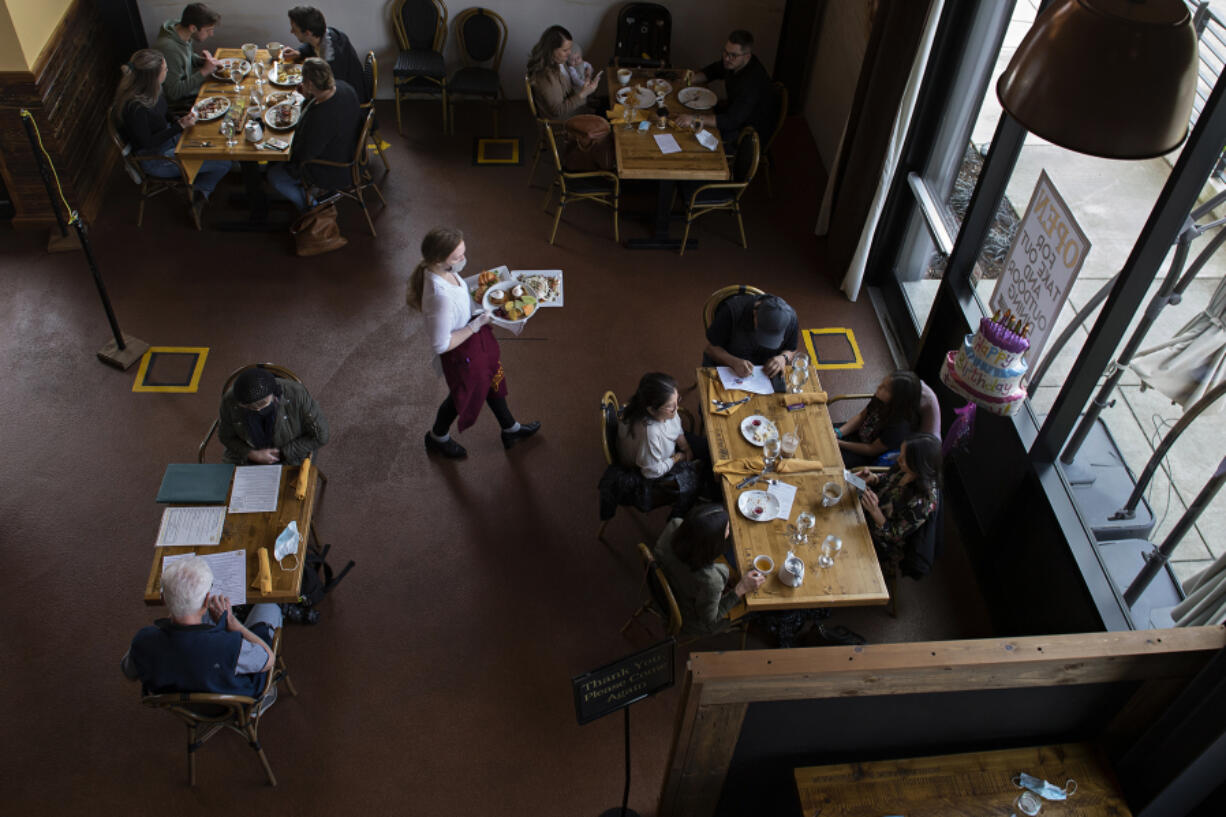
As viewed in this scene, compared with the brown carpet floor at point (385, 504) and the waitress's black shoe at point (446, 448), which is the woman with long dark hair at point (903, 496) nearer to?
the brown carpet floor at point (385, 504)

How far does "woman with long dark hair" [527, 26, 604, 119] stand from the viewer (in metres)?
7.45

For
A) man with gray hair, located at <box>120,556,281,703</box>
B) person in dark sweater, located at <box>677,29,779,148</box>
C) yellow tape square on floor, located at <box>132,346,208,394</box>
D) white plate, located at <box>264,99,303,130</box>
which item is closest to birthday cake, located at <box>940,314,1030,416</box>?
person in dark sweater, located at <box>677,29,779,148</box>

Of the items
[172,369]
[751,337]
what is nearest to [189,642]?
[172,369]

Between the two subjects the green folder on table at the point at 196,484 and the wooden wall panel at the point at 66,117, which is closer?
the green folder on table at the point at 196,484

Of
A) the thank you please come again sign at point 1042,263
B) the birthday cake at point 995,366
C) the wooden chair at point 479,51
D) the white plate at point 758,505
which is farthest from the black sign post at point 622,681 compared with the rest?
the wooden chair at point 479,51

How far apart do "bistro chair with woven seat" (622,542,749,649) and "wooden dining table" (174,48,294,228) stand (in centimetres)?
433

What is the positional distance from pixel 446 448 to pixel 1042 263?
368 centimetres

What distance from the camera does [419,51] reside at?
8516 mm

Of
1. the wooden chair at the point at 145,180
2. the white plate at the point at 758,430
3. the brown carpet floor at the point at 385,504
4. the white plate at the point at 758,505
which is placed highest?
the white plate at the point at 758,430

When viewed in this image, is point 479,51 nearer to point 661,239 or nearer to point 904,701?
point 661,239

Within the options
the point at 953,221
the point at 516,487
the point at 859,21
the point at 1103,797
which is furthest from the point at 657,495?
Result: the point at 859,21

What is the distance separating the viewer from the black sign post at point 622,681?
3.17 metres

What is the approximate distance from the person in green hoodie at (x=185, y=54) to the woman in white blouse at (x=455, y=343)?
12.1 feet

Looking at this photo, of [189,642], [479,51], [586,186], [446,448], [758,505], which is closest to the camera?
[189,642]
